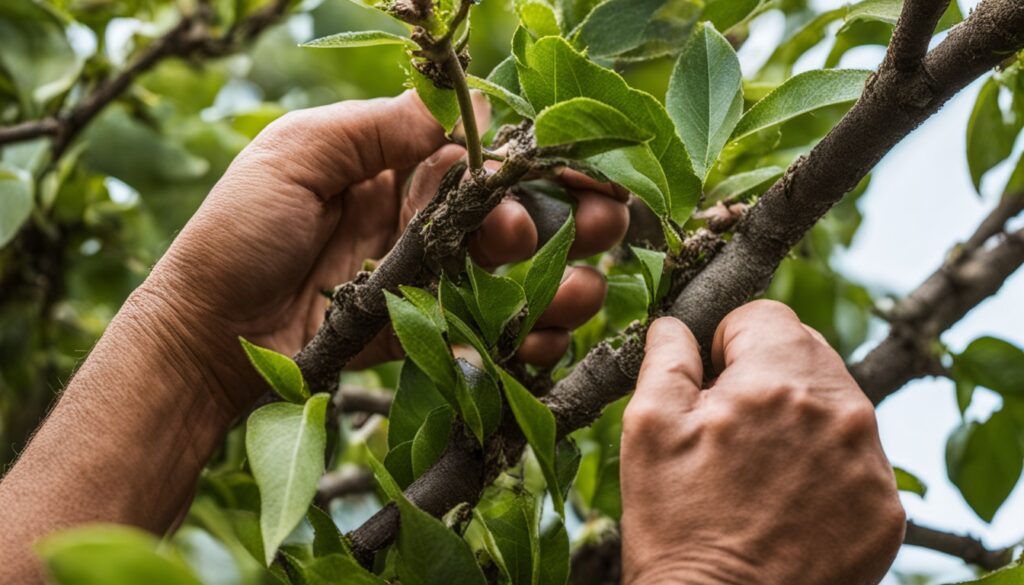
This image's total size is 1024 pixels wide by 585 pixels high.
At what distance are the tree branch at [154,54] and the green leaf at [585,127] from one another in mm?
576

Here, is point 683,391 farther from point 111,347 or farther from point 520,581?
point 111,347

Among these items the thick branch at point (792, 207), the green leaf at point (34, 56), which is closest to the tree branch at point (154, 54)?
the green leaf at point (34, 56)

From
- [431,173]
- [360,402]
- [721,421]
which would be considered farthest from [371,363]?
[721,421]

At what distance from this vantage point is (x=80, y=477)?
517mm

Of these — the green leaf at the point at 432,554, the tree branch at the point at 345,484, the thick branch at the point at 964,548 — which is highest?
the green leaf at the point at 432,554

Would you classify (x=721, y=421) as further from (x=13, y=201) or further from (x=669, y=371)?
(x=13, y=201)

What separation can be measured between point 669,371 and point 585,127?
104 mm

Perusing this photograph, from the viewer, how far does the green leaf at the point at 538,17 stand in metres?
0.48

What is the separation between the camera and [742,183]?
0.51 meters

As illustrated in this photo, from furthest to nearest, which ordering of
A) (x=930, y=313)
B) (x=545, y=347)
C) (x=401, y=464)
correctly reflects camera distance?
(x=930, y=313) → (x=545, y=347) → (x=401, y=464)

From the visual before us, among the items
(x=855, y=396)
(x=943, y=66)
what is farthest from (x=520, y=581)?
(x=943, y=66)

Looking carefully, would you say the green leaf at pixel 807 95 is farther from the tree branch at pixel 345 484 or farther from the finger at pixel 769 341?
the tree branch at pixel 345 484

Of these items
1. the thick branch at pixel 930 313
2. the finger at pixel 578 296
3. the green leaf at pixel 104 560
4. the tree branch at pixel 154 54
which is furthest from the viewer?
the tree branch at pixel 154 54

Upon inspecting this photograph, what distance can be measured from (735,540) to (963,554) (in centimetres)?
32
